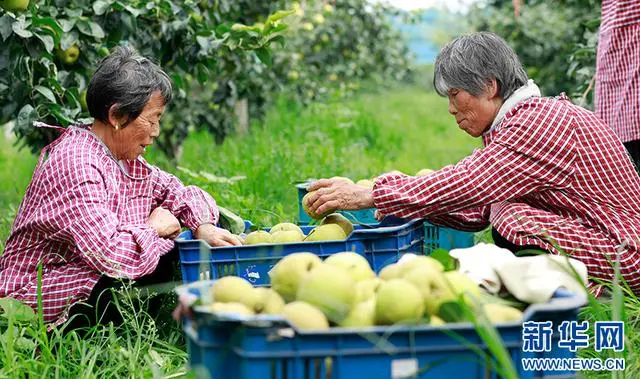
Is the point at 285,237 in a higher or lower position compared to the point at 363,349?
higher

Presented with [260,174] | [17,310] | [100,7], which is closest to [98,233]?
[17,310]

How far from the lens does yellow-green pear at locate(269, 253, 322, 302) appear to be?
220cm

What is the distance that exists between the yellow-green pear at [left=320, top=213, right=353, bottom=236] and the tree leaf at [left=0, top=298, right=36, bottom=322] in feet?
3.46

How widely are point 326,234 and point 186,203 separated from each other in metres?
0.73

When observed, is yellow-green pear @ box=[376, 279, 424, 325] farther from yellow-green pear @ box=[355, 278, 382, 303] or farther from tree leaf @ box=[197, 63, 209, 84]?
tree leaf @ box=[197, 63, 209, 84]

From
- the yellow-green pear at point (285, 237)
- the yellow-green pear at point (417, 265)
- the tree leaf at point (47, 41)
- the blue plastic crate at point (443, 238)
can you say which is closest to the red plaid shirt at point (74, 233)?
the yellow-green pear at point (285, 237)

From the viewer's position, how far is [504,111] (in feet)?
11.1

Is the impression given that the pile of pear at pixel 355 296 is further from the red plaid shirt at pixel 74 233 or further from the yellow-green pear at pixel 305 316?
the red plaid shirt at pixel 74 233

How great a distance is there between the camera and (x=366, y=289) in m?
2.14

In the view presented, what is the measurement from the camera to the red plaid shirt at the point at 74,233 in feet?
10.1

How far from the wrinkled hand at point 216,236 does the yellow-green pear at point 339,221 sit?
33cm

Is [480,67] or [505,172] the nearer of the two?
[505,172]

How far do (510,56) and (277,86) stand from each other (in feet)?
16.4

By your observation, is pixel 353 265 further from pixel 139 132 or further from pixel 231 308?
pixel 139 132
